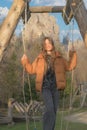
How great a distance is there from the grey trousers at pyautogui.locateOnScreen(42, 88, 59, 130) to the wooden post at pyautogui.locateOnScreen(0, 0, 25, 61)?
1.27 meters

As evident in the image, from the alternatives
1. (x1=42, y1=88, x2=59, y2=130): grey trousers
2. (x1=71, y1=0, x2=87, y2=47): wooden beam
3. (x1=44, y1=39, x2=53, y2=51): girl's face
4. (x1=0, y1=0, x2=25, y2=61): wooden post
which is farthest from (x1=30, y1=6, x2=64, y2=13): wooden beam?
(x1=42, y1=88, x2=59, y2=130): grey trousers

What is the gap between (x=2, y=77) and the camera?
23203mm

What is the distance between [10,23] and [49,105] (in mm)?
1730

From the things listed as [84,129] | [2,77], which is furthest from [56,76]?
[2,77]

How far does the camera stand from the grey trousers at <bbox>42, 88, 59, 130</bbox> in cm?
664

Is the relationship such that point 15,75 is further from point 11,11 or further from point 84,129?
point 11,11

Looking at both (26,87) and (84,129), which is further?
(26,87)

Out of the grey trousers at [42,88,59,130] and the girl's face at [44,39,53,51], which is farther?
the girl's face at [44,39,53,51]

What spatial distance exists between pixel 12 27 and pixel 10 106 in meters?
10.8

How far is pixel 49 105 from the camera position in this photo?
664 cm

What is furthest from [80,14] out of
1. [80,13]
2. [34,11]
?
[34,11]

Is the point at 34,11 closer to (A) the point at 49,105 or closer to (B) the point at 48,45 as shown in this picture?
(B) the point at 48,45

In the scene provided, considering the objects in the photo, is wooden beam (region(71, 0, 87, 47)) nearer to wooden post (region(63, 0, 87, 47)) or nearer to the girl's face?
wooden post (region(63, 0, 87, 47))

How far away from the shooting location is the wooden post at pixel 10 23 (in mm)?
7477
